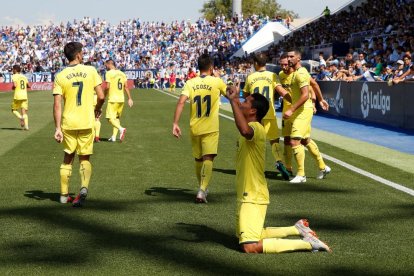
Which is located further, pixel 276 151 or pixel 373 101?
pixel 373 101

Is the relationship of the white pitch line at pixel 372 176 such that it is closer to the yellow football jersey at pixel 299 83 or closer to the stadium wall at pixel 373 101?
the yellow football jersey at pixel 299 83

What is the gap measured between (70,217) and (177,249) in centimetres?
205

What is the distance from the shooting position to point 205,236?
7281 millimetres

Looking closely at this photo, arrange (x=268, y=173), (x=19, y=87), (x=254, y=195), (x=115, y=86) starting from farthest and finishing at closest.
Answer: (x=19, y=87)
(x=115, y=86)
(x=268, y=173)
(x=254, y=195)

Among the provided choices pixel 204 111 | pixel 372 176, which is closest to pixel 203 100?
pixel 204 111

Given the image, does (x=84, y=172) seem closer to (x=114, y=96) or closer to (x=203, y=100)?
(x=203, y=100)

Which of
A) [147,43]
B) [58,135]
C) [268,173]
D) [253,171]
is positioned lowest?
[268,173]

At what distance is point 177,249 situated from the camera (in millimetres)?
6746

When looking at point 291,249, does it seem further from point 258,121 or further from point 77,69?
point 77,69

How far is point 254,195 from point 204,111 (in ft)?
9.68

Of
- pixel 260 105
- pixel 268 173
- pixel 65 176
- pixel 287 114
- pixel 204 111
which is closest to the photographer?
pixel 260 105

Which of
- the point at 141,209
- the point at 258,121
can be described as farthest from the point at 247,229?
the point at 141,209

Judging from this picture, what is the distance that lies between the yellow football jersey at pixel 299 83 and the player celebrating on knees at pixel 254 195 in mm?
4381

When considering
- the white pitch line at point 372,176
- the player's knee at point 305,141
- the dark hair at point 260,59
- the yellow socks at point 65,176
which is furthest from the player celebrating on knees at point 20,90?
the yellow socks at point 65,176
